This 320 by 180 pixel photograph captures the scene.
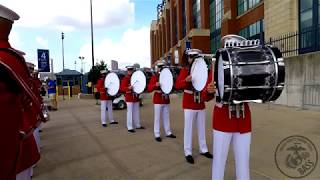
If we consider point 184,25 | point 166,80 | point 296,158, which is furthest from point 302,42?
point 184,25

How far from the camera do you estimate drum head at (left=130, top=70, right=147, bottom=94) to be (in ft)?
36.5

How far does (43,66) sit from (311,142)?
14.4m

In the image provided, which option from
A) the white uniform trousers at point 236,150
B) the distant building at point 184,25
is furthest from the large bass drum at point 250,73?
the distant building at point 184,25

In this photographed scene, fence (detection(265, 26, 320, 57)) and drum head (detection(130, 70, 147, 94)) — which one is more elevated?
fence (detection(265, 26, 320, 57))

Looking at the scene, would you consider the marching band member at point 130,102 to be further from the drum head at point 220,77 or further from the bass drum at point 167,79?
the drum head at point 220,77

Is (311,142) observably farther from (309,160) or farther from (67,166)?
(67,166)

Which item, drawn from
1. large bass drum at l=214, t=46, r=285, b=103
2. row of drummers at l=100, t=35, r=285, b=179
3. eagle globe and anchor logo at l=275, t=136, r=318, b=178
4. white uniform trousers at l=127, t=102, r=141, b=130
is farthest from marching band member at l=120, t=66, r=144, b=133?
large bass drum at l=214, t=46, r=285, b=103

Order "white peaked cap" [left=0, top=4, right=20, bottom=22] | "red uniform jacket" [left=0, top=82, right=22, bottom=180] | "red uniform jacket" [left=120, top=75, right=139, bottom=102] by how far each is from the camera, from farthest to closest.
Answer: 1. "red uniform jacket" [left=120, top=75, right=139, bottom=102]
2. "white peaked cap" [left=0, top=4, right=20, bottom=22]
3. "red uniform jacket" [left=0, top=82, right=22, bottom=180]

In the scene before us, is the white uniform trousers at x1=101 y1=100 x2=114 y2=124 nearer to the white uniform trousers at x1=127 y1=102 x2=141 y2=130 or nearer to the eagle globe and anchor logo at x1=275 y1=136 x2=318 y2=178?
the white uniform trousers at x1=127 y1=102 x2=141 y2=130

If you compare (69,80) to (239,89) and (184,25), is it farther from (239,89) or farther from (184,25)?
(239,89)

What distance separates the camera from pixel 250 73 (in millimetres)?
4180

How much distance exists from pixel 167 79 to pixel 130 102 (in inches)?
142

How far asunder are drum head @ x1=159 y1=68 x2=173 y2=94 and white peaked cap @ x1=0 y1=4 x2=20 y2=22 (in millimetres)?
5619

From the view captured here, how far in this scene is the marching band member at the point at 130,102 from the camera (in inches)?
458
